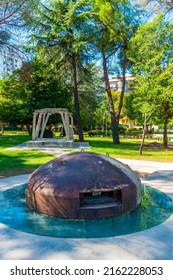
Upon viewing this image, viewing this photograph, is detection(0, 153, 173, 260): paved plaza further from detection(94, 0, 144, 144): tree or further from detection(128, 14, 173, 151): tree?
detection(94, 0, 144, 144): tree

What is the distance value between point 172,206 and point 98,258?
10.1 ft

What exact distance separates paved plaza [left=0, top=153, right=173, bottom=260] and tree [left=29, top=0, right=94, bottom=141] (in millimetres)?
18340

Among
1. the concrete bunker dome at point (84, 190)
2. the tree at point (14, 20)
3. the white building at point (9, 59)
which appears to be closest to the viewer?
the concrete bunker dome at point (84, 190)

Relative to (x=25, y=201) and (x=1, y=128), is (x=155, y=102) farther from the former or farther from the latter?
(x=1, y=128)

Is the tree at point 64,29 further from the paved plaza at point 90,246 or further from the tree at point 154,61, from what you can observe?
the paved plaza at point 90,246

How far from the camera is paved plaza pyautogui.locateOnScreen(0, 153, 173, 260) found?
12.2ft

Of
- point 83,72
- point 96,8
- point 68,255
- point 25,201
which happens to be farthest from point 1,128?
point 68,255

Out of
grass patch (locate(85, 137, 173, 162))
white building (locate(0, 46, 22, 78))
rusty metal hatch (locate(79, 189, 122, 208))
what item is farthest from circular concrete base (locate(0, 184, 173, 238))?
white building (locate(0, 46, 22, 78))

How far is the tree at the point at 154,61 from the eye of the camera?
579 inches

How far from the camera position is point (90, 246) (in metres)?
4.02

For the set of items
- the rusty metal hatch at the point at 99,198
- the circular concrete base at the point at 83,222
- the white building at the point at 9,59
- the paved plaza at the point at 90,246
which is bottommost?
the paved plaza at the point at 90,246

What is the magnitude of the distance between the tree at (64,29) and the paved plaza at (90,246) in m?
18.3

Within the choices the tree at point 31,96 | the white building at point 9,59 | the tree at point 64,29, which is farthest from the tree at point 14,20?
the tree at point 31,96

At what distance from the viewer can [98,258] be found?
3.67 m
